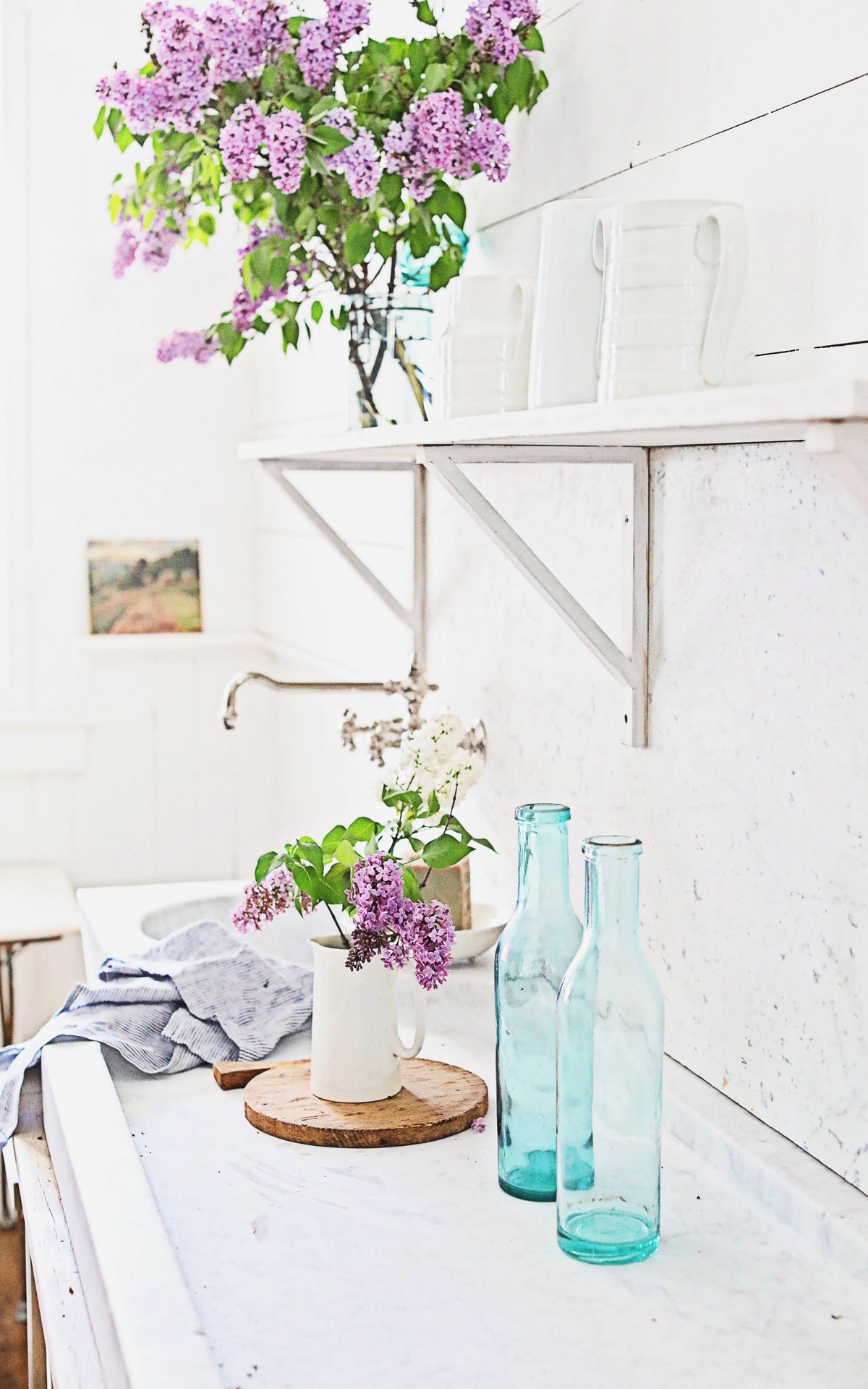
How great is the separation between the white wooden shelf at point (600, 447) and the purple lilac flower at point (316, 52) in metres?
0.34

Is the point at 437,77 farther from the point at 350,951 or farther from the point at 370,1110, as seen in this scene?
the point at 370,1110

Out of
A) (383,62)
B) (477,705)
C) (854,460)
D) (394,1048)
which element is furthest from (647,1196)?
(383,62)

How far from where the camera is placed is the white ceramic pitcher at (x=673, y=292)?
2.99 feet

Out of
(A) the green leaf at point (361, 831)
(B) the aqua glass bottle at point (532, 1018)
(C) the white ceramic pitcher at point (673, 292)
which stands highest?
(C) the white ceramic pitcher at point (673, 292)

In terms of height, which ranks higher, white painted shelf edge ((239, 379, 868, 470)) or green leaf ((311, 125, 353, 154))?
green leaf ((311, 125, 353, 154))

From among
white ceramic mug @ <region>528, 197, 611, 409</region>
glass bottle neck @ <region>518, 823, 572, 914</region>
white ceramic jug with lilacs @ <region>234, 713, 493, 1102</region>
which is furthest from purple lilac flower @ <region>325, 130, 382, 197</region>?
glass bottle neck @ <region>518, 823, 572, 914</region>

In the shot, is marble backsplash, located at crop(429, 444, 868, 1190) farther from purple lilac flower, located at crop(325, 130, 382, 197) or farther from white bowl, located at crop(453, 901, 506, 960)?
purple lilac flower, located at crop(325, 130, 382, 197)

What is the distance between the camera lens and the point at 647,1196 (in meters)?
0.97

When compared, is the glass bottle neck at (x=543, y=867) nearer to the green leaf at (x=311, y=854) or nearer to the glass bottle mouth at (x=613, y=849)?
the glass bottle mouth at (x=613, y=849)

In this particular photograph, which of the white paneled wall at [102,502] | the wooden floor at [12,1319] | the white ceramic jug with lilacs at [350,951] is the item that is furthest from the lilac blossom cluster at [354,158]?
the white paneled wall at [102,502]

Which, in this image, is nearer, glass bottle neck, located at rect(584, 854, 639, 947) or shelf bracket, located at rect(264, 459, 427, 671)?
glass bottle neck, located at rect(584, 854, 639, 947)

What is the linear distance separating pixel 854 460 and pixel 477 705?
108cm

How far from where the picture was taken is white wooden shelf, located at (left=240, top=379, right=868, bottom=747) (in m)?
0.68

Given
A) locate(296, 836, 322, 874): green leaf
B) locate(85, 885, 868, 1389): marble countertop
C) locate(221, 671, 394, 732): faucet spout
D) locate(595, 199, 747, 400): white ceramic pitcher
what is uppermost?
locate(595, 199, 747, 400): white ceramic pitcher
